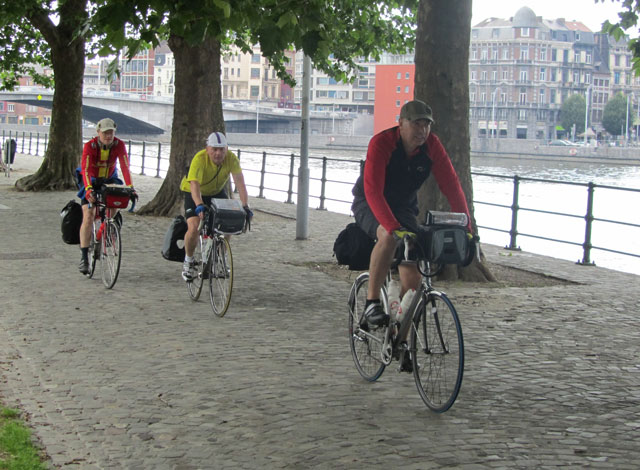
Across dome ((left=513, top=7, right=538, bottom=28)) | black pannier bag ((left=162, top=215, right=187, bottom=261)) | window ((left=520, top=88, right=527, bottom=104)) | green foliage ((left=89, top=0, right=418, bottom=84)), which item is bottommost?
black pannier bag ((left=162, top=215, right=187, bottom=261))

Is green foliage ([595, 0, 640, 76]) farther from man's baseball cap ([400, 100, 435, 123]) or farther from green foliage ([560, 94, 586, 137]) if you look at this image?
green foliage ([560, 94, 586, 137])

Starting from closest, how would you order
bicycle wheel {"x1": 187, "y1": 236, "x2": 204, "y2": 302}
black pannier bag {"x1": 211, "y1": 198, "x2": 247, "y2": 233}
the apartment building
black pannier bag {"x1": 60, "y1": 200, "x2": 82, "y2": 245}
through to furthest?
black pannier bag {"x1": 211, "y1": 198, "x2": 247, "y2": 233}
bicycle wheel {"x1": 187, "y1": 236, "x2": 204, "y2": 302}
black pannier bag {"x1": 60, "y1": 200, "x2": 82, "y2": 245}
the apartment building

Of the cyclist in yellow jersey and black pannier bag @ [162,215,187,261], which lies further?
black pannier bag @ [162,215,187,261]

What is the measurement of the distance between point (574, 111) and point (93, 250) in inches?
4435

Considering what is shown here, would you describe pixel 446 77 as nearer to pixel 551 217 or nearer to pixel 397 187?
pixel 397 187

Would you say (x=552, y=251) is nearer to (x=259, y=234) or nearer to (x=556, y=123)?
(x=259, y=234)

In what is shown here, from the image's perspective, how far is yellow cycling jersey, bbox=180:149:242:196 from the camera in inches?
351

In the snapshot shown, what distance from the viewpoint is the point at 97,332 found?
7.71 metres

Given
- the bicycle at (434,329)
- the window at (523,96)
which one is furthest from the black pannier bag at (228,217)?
the window at (523,96)

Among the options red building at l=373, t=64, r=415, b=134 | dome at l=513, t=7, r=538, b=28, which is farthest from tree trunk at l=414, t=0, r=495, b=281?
dome at l=513, t=7, r=538, b=28

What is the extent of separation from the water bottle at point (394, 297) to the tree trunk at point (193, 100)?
38.9 feet

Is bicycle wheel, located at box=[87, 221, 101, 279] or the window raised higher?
the window

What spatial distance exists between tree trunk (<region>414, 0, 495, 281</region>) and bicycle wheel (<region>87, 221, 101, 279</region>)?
11.6ft

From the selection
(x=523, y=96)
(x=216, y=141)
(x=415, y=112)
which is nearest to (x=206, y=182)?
(x=216, y=141)
